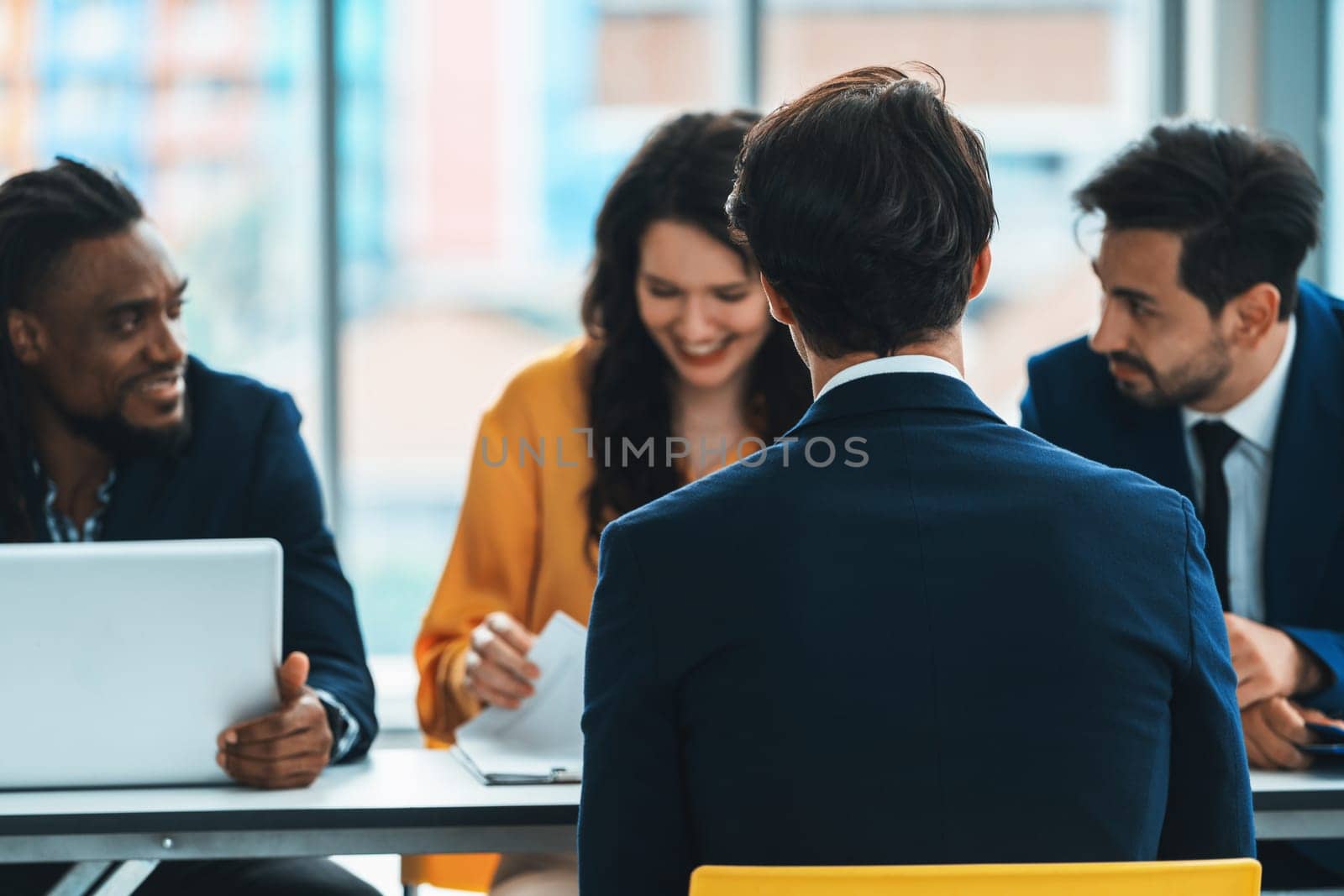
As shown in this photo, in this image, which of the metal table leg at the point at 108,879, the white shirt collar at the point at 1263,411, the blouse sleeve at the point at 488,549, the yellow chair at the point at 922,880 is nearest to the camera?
the yellow chair at the point at 922,880

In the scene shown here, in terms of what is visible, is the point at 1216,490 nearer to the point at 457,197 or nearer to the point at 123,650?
the point at 123,650

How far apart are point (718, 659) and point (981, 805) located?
22 cm

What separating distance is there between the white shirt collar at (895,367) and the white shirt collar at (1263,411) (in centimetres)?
115

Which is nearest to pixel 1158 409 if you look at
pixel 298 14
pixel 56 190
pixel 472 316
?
pixel 56 190

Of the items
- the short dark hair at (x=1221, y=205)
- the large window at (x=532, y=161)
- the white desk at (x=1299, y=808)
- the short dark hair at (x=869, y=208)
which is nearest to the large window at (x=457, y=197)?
the large window at (x=532, y=161)

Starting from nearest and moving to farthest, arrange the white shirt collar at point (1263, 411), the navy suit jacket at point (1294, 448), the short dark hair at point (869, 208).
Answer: the short dark hair at point (869, 208), the navy suit jacket at point (1294, 448), the white shirt collar at point (1263, 411)

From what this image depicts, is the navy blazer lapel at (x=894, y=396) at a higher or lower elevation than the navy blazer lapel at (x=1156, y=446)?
higher

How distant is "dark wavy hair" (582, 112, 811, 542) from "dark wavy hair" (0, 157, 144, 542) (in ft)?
2.43

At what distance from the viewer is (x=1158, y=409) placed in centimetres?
213

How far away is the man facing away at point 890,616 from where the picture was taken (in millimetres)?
1016

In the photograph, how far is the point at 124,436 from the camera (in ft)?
6.67

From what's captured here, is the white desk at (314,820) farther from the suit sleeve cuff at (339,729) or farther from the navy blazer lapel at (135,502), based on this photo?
the navy blazer lapel at (135,502)

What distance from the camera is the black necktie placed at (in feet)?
6.73

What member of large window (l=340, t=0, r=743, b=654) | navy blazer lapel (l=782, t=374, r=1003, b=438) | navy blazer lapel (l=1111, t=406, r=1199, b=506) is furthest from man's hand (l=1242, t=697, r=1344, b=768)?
large window (l=340, t=0, r=743, b=654)
